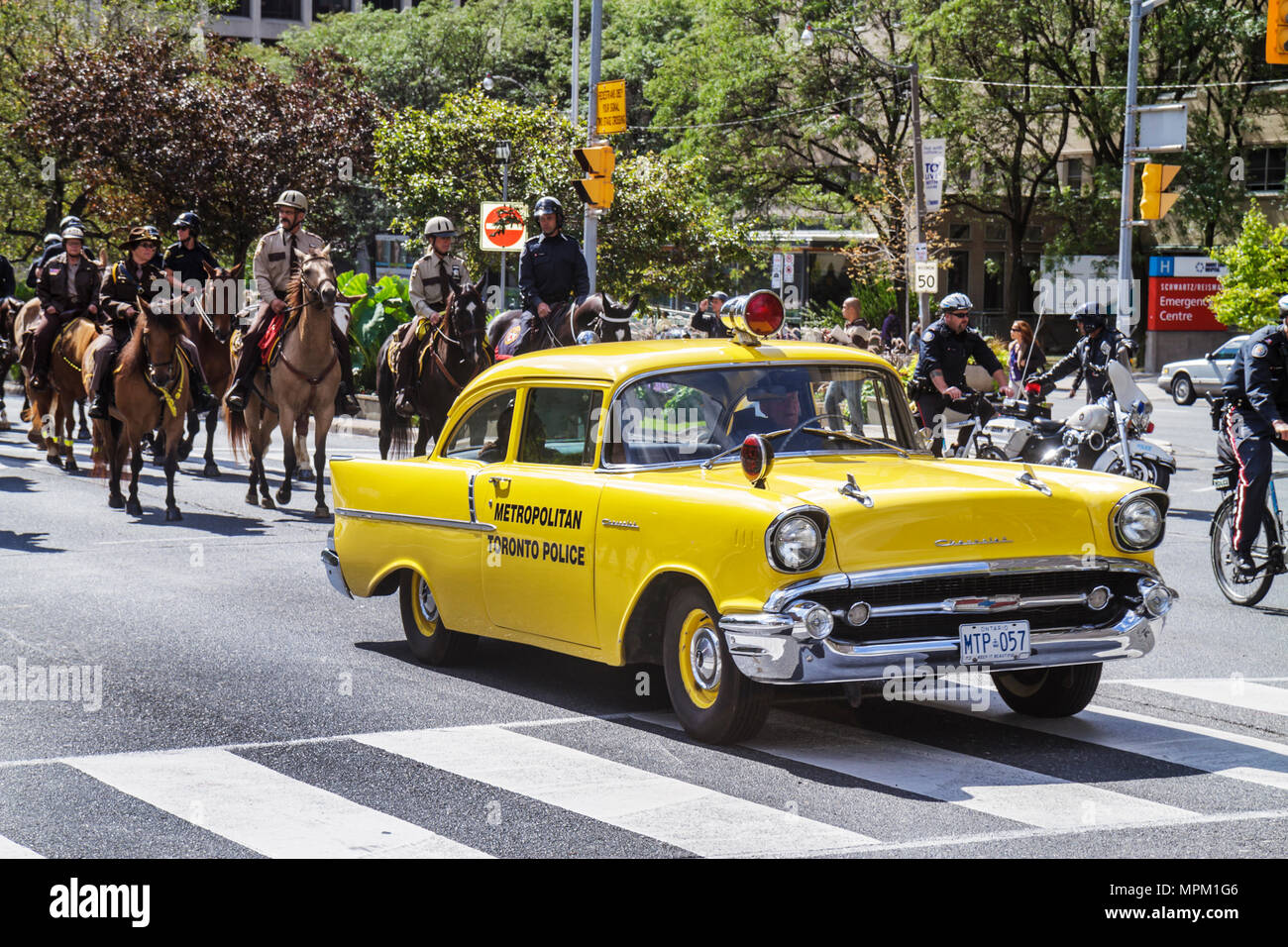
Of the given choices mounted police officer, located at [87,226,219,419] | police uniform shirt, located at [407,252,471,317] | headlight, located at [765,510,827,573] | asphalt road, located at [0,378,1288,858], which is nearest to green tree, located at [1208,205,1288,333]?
police uniform shirt, located at [407,252,471,317]

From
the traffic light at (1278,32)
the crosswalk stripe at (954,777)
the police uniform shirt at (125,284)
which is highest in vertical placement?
the traffic light at (1278,32)

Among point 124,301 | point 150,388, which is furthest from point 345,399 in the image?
point 124,301

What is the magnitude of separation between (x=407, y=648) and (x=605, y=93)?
14.6 m

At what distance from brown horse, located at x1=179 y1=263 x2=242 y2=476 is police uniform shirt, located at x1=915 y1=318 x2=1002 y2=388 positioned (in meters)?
7.76

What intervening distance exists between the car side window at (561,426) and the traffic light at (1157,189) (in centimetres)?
1977

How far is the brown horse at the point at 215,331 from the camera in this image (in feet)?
61.2

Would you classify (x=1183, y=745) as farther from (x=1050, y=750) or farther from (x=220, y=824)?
(x=220, y=824)

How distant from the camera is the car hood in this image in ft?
23.0

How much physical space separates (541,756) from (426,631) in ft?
7.38

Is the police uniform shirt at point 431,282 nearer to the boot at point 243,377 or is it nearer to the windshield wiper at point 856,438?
the boot at point 243,377

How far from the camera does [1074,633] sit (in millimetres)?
7348

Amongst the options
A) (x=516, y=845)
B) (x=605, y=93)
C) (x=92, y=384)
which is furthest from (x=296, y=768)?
(x=605, y=93)

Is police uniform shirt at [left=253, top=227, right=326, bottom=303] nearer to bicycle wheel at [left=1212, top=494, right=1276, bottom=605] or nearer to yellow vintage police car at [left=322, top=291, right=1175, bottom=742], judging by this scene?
yellow vintage police car at [left=322, top=291, right=1175, bottom=742]

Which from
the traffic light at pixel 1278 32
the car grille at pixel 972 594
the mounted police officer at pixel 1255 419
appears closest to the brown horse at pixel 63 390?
the traffic light at pixel 1278 32
